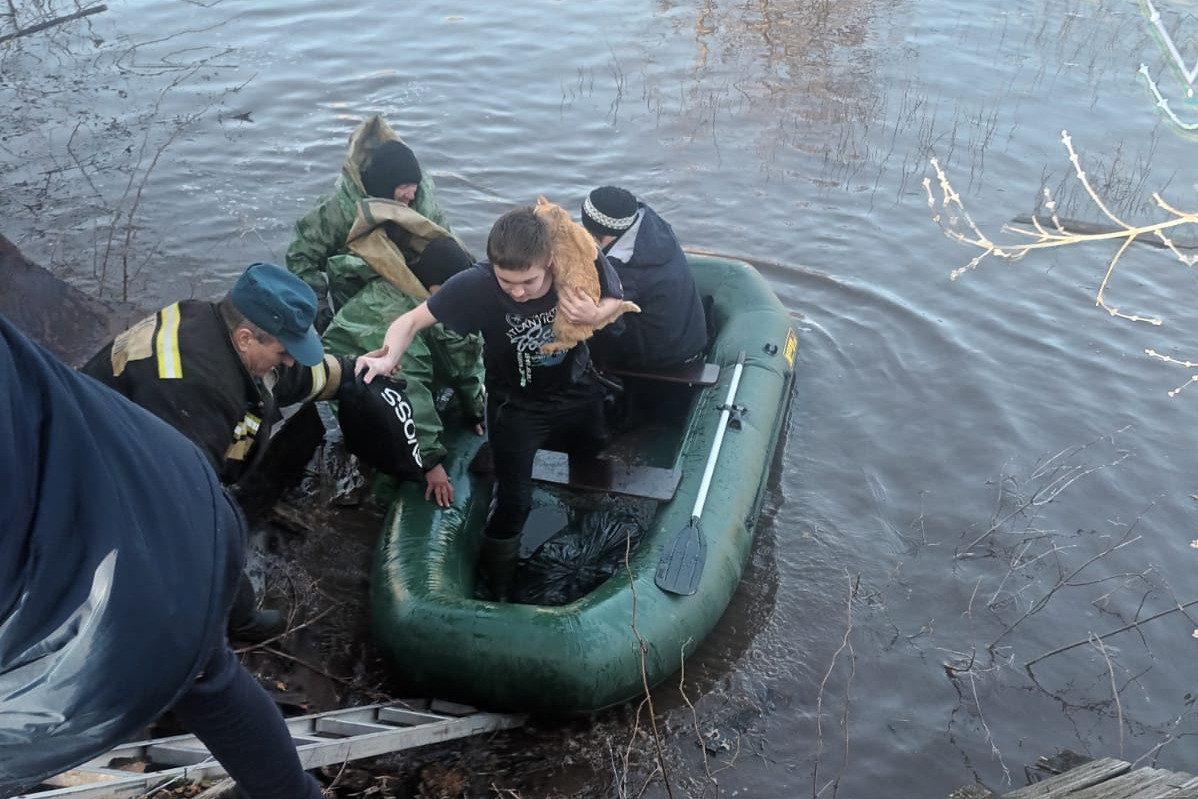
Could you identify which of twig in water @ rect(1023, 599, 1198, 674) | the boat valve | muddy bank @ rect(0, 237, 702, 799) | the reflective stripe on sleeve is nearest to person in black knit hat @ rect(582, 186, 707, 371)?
the boat valve

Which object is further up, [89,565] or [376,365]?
[89,565]

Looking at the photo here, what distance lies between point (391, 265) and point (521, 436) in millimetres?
1143

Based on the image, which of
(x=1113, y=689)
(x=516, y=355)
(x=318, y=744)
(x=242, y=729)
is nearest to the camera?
(x=242, y=729)

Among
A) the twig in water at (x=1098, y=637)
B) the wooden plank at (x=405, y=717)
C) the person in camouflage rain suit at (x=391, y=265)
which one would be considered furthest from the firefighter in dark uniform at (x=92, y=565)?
the twig in water at (x=1098, y=637)

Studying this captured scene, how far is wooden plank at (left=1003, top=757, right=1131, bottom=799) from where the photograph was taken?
294 centimetres

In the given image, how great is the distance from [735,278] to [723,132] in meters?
3.67

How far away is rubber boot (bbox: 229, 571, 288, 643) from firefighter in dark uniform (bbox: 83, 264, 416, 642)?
22.5 inches

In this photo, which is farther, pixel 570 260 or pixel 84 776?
pixel 570 260

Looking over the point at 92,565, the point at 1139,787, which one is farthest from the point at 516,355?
the point at 1139,787

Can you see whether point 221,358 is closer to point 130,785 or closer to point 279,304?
point 279,304

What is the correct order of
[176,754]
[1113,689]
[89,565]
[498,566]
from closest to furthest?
1. [89,565]
2. [176,754]
3. [1113,689]
4. [498,566]

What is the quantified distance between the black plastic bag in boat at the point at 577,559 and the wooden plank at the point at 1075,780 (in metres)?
1.74

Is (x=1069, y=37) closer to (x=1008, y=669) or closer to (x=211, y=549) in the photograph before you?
(x=1008, y=669)

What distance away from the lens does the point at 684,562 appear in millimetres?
3938
